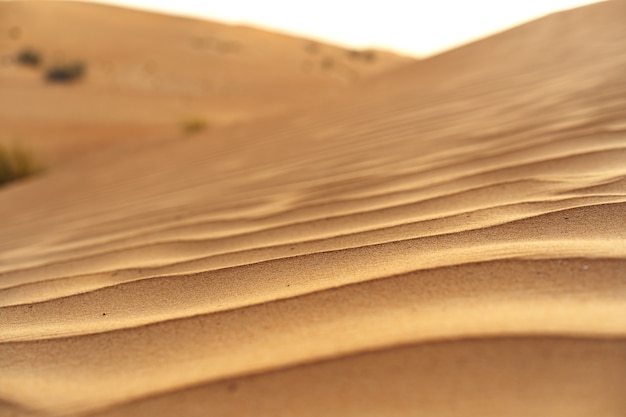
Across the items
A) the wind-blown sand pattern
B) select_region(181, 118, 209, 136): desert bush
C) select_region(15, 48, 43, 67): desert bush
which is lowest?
the wind-blown sand pattern

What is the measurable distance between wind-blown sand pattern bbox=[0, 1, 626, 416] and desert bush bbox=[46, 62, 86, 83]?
35.9 feet

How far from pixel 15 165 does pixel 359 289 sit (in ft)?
19.3

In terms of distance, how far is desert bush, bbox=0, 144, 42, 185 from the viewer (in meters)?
5.83

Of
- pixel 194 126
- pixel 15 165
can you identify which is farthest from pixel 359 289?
pixel 194 126

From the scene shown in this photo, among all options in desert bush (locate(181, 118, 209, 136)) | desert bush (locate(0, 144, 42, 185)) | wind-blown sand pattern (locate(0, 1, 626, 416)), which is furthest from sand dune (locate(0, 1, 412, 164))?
wind-blown sand pattern (locate(0, 1, 626, 416))

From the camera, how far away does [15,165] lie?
5938 mm

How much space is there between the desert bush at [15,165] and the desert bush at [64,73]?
6857 millimetres

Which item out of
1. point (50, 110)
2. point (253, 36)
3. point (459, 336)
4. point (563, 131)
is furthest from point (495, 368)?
point (253, 36)

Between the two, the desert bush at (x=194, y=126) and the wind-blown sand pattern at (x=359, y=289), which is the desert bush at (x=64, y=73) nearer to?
the desert bush at (x=194, y=126)

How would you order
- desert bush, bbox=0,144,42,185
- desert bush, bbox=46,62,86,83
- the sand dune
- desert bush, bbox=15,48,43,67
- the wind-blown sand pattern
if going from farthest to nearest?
desert bush, bbox=15,48,43,67, desert bush, bbox=46,62,86,83, the sand dune, desert bush, bbox=0,144,42,185, the wind-blown sand pattern

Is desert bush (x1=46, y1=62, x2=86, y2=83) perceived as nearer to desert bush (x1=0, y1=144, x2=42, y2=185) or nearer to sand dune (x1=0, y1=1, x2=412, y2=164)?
sand dune (x1=0, y1=1, x2=412, y2=164)

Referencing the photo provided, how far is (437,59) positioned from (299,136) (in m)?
3.01

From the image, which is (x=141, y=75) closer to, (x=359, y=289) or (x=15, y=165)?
(x=15, y=165)

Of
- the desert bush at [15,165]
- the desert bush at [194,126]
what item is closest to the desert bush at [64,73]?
the desert bush at [194,126]
